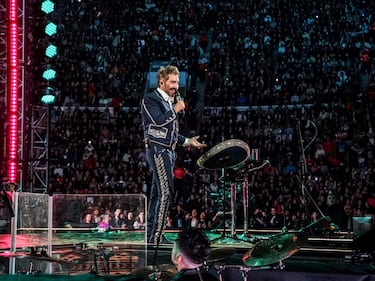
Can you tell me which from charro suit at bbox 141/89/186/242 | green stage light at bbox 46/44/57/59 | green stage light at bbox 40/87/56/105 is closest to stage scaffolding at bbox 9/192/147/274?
charro suit at bbox 141/89/186/242

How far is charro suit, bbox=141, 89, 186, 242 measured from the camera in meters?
6.33

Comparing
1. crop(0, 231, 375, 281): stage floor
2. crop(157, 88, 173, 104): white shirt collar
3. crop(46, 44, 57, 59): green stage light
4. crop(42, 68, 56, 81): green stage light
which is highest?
crop(46, 44, 57, 59): green stage light

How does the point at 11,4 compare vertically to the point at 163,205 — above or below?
above

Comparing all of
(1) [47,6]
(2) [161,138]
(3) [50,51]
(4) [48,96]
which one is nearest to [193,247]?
(2) [161,138]

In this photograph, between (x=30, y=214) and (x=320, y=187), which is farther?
(x=320, y=187)

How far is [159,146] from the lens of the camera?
21.0 ft

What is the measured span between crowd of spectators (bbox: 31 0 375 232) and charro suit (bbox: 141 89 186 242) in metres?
5.61

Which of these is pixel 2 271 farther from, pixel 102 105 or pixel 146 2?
pixel 146 2

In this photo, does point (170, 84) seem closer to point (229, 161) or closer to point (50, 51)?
point (229, 161)

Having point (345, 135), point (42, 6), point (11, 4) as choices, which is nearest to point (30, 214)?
point (11, 4)

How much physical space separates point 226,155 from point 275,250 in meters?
2.27

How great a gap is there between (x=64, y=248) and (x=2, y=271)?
0.59 meters

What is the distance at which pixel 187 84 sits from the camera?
21.0m

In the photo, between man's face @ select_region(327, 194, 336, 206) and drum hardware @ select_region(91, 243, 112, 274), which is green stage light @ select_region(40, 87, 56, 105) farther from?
drum hardware @ select_region(91, 243, 112, 274)
